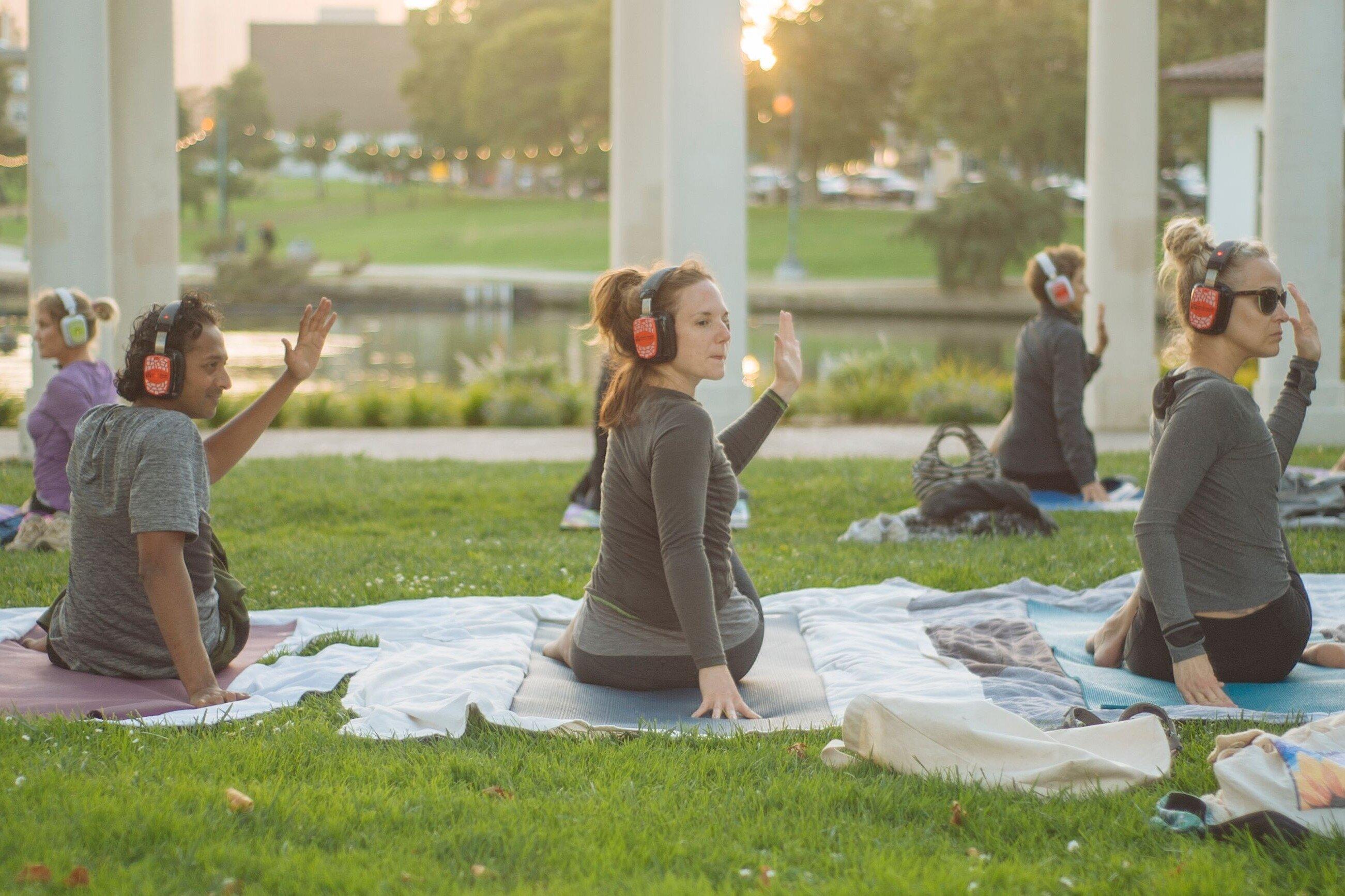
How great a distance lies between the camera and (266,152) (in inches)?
3221

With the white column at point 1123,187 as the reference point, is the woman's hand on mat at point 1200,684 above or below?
below

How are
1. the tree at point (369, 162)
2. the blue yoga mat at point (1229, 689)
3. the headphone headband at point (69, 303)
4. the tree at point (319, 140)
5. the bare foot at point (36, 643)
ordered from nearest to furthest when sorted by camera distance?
the blue yoga mat at point (1229, 689)
the bare foot at point (36, 643)
the headphone headband at point (69, 303)
the tree at point (369, 162)
the tree at point (319, 140)

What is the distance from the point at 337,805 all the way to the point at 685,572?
4.40 feet

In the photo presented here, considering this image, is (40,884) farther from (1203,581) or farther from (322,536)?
(322,536)

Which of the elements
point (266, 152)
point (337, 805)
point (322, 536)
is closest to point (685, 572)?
point (337, 805)

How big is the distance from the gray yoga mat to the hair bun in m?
1.99

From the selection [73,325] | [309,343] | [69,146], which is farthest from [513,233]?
[309,343]

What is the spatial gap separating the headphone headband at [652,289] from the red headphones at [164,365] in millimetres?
1561

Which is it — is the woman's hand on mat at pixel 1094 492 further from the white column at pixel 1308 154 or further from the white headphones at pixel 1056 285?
the white column at pixel 1308 154

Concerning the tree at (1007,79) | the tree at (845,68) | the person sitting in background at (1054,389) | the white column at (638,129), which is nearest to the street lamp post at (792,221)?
the tree at (845,68)

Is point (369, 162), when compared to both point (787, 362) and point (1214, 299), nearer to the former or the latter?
point (787, 362)

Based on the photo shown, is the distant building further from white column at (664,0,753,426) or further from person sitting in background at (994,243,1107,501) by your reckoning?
person sitting in background at (994,243,1107,501)

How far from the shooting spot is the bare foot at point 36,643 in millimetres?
5824

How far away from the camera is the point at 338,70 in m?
118
